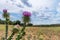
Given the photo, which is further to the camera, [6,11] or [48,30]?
[48,30]

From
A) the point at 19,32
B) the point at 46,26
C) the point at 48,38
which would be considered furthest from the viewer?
the point at 46,26

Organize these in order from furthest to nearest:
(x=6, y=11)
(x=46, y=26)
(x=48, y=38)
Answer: (x=46, y=26) → (x=48, y=38) → (x=6, y=11)

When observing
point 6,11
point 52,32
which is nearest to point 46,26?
point 52,32

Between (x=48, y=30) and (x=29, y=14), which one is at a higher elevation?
(x=29, y=14)

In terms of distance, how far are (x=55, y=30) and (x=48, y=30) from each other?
0.35 metres

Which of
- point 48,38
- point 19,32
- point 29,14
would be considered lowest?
point 48,38

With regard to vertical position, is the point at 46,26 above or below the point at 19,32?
below

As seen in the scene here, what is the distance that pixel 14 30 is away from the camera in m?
2.80

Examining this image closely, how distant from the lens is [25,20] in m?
2.99

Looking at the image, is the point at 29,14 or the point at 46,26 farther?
the point at 46,26

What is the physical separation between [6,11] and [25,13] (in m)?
0.66

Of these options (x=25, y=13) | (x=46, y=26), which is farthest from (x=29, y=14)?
(x=46, y=26)

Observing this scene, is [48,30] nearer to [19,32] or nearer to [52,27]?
[52,27]

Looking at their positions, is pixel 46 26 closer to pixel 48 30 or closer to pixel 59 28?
pixel 48 30
